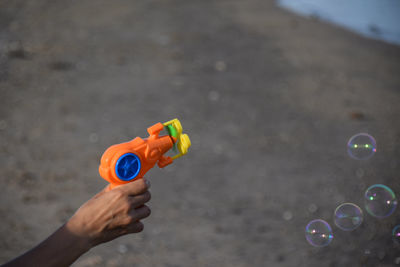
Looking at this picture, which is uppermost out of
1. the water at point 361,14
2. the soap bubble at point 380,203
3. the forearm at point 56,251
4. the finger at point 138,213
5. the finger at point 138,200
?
the forearm at point 56,251

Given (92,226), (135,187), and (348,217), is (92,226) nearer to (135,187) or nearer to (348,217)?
(135,187)

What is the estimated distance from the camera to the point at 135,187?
4.52 ft

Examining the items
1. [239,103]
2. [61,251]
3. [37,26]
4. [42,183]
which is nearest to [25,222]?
[42,183]

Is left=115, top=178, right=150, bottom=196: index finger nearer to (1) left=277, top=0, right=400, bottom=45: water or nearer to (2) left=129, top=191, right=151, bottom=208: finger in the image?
(2) left=129, top=191, right=151, bottom=208: finger

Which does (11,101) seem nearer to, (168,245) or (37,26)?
(37,26)

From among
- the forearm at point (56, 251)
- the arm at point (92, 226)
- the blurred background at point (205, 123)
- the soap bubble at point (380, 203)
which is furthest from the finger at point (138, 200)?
the soap bubble at point (380, 203)

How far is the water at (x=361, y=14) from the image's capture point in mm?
7438

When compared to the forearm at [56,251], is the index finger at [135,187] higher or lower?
lower

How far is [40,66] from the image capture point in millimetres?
5469

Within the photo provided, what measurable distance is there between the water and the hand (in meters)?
7.73

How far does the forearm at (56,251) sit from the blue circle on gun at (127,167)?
0.92 feet

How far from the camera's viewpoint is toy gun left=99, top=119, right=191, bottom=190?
1.40 metres

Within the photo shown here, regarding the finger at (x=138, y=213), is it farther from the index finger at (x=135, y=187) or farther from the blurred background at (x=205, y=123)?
the blurred background at (x=205, y=123)

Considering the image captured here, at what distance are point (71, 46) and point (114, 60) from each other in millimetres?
899
